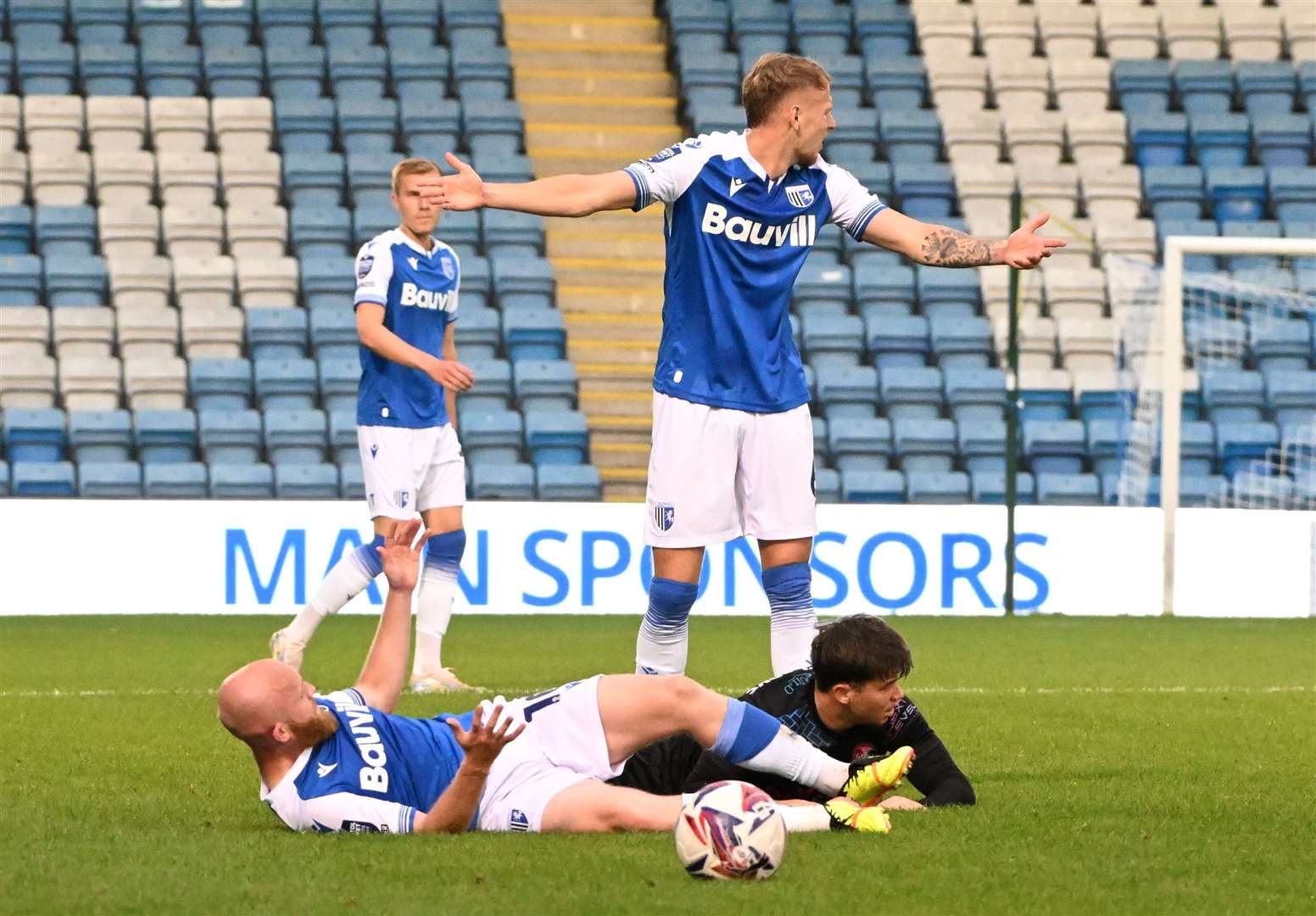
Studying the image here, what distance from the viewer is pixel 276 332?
1527 cm

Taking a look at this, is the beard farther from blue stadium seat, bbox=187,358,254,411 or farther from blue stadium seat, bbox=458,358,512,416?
blue stadium seat, bbox=187,358,254,411

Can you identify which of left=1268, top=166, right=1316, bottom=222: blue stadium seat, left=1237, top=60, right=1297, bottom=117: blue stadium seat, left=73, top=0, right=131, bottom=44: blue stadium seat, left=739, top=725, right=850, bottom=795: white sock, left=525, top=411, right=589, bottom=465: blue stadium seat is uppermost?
left=73, top=0, right=131, bottom=44: blue stadium seat

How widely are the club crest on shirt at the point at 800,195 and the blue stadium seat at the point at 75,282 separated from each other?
36.0ft

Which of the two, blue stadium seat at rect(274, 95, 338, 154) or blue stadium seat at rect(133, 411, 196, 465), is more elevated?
blue stadium seat at rect(274, 95, 338, 154)

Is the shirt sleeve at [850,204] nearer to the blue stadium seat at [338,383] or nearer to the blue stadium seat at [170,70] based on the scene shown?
the blue stadium seat at [338,383]

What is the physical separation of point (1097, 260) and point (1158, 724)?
395 inches

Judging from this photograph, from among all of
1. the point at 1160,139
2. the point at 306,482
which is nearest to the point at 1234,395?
the point at 1160,139

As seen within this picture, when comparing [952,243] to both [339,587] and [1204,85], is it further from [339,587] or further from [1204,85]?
[1204,85]

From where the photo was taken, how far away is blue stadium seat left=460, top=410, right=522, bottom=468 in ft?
47.9

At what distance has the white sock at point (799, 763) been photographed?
438 cm

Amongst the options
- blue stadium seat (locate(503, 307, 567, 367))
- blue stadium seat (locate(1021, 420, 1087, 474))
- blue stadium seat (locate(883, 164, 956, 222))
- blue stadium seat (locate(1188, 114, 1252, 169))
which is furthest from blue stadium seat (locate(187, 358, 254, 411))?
blue stadium seat (locate(1188, 114, 1252, 169))

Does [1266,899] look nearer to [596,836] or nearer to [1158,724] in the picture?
[596,836]

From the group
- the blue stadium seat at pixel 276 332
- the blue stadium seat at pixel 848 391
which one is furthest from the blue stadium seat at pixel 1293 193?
the blue stadium seat at pixel 276 332

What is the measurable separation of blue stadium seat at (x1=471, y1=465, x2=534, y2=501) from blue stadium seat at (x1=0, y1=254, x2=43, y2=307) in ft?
12.9
